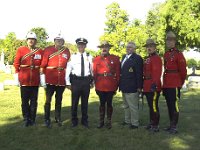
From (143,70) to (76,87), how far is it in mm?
1768

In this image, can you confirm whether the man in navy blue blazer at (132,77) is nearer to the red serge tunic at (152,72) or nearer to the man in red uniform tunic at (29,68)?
the red serge tunic at (152,72)

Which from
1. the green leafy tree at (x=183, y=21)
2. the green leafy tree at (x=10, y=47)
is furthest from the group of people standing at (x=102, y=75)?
the green leafy tree at (x=10, y=47)

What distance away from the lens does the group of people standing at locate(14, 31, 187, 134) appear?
8.59 m

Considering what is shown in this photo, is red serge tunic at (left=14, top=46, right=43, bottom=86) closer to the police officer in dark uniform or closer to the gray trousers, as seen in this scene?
the police officer in dark uniform

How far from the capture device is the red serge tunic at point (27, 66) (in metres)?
8.96

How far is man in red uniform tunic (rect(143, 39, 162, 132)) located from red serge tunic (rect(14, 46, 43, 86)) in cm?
282

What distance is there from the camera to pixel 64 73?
890 cm

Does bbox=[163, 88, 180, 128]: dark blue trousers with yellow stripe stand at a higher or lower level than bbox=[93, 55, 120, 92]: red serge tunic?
lower

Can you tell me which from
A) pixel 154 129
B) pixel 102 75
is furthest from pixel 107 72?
pixel 154 129

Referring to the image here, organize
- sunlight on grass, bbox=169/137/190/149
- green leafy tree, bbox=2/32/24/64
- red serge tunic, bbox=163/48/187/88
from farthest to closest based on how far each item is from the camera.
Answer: green leafy tree, bbox=2/32/24/64
red serge tunic, bbox=163/48/187/88
sunlight on grass, bbox=169/137/190/149

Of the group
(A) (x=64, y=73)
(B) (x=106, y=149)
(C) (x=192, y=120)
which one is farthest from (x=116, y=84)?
(C) (x=192, y=120)

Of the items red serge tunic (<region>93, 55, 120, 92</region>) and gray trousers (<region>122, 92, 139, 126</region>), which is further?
gray trousers (<region>122, 92, 139, 126</region>)

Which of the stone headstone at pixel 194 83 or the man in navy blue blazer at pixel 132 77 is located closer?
the man in navy blue blazer at pixel 132 77

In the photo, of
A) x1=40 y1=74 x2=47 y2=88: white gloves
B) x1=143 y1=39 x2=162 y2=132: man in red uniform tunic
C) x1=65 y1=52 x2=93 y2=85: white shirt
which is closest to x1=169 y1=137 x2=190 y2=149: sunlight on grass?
x1=143 y1=39 x2=162 y2=132: man in red uniform tunic
